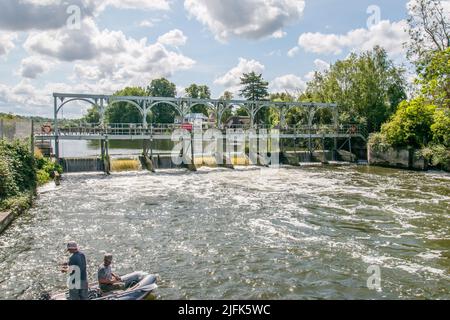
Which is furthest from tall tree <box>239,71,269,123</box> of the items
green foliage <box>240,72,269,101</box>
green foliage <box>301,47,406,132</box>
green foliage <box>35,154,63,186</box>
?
green foliage <box>35,154,63,186</box>

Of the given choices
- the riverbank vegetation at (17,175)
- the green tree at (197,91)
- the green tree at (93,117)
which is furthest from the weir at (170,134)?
the green tree at (93,117)

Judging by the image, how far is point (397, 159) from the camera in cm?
4066

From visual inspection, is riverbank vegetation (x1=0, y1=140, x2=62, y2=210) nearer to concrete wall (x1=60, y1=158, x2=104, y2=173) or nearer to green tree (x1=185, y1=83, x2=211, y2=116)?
concrete wall (x1=60, y1=158, x2=104, y2=173)

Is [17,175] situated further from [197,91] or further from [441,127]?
[197,91]

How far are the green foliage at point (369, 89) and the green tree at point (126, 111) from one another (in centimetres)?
6558

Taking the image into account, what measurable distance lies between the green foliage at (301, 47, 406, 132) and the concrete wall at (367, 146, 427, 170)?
960cm

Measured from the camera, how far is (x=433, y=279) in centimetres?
1209

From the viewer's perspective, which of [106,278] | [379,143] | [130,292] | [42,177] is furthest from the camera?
[379,143]

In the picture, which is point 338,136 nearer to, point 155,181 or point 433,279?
point 155,181

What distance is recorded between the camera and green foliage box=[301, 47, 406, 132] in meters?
52.8

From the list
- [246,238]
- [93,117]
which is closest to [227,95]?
A: [93,117]

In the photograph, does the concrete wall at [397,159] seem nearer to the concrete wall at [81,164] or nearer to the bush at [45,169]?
the concrete wall at [81,164]

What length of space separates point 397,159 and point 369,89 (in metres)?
15.3

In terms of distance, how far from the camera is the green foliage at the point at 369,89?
52.8m
